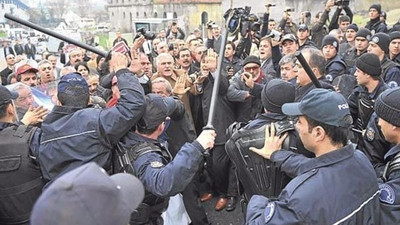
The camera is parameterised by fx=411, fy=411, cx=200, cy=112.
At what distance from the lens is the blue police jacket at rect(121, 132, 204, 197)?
2.55 m

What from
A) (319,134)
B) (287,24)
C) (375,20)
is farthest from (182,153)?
(287,24)

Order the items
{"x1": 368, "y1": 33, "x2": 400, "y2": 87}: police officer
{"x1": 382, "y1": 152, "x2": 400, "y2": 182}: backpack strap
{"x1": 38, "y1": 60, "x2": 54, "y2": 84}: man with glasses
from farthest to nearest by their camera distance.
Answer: {"x1": 38, "y1": 60, "x2": 54, "y2": 84}: man with glasses
{"x1": 368, "y1": 33, "x2": 400, "y2": 87}: police officer
{"x1": 382, "y1": 152, "x2": 400, "y2": 182}: backpack strap

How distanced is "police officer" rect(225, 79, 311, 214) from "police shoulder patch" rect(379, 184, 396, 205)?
0.57 m

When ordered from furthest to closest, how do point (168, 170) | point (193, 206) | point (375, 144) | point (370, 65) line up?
point (193, 206), point (370, 65), point (375, 144), point (168, 170)

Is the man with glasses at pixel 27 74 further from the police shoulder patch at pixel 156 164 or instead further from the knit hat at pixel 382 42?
the knit hat at pixel 382 42

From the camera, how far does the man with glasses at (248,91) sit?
190 inches

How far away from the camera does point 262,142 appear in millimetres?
2768

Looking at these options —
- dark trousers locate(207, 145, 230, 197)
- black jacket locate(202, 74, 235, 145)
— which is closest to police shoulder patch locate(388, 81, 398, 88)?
black jacket locate(202, 74, 235, 145)

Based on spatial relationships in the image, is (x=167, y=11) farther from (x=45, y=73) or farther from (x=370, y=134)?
(x=370, y=134)

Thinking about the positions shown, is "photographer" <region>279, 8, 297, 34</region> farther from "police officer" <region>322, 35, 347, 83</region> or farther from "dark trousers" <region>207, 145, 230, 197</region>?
"dark trousers" <region>207, 145, 230, 197</region>

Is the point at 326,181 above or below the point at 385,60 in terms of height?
below

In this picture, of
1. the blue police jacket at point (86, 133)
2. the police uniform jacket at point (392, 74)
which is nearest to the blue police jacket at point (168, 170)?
the blue police jacket at point (86, 133)

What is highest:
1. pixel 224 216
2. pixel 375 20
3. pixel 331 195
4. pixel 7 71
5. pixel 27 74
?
pixel 375 20

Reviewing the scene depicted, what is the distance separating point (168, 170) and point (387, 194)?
4.19ft
